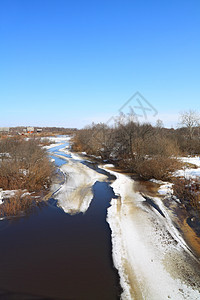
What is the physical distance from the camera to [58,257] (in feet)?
18.7

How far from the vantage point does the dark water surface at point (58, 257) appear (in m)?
4.52

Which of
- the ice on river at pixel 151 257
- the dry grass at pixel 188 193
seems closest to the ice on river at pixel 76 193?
the ice on river at pixel 151 257

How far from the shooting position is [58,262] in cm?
547

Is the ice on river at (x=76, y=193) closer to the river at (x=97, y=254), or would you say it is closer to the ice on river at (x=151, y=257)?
the river at (x=97, y=254)

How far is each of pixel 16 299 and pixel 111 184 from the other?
9.82 meters

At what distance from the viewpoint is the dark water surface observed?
4523mm

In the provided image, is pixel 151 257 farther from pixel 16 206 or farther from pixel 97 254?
pixel 16 206

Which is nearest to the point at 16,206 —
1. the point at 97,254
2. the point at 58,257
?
the point at 58,257

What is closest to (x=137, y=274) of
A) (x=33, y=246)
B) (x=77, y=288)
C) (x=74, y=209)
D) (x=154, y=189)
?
(x=77, y=288)

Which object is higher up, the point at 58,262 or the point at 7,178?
the point at 7,178

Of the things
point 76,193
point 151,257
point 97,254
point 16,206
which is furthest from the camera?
point 76,193

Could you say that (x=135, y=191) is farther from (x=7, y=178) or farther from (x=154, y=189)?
(x=7, y=178)

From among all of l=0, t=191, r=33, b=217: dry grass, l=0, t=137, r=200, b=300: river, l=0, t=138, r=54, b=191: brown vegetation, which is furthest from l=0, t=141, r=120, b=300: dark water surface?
l=0, t=138, r=54, b=191: brown vegetation

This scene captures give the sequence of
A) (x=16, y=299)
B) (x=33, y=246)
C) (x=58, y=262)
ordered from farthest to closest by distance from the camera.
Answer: (x=33, y=246)
(x=58, y=262)
(x=16, y=299)
